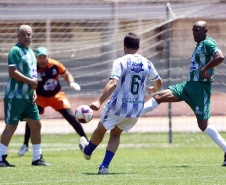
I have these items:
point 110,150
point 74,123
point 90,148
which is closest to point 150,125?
point 74,123

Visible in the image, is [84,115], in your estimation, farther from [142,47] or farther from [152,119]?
[142,47]

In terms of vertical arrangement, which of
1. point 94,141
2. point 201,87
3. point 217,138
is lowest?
point 217,138

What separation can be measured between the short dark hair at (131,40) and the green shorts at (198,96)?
1.47m

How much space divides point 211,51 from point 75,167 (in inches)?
99.0

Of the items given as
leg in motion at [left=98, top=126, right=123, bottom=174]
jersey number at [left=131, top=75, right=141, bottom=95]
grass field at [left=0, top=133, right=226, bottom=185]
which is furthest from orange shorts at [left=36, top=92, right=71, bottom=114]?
jersey number at [left=131, top=75, right=141, bottom=95]

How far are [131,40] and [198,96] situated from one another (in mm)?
1628

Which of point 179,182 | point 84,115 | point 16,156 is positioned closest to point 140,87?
point 84,115

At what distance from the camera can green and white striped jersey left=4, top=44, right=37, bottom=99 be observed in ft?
26.4

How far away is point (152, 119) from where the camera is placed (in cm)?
1712

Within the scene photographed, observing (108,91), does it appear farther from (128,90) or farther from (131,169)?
(131,169)

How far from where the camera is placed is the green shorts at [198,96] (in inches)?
309

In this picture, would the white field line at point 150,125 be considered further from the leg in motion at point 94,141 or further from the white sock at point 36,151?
the leg in motion at point 94,141

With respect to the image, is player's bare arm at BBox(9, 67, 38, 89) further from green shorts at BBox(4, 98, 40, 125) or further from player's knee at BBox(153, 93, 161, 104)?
player's knee at BBox(153, 93, 161, 104)

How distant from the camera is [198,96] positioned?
7.90m
